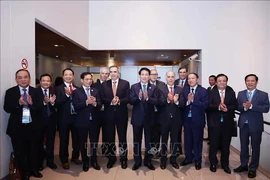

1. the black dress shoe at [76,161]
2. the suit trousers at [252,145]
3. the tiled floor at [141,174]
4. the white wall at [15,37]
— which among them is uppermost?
the white wall at [15,37]

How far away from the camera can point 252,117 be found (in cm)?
375

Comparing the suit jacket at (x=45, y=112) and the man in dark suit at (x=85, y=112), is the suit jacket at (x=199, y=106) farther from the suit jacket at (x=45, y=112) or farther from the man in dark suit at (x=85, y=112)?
the suit jacket at (x=45, y=112)

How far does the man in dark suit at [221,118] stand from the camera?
390 centimetres

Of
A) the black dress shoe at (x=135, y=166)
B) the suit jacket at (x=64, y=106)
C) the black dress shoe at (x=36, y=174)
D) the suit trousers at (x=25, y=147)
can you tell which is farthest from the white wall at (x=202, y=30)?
the black dress shoe at (x=36, y=174)

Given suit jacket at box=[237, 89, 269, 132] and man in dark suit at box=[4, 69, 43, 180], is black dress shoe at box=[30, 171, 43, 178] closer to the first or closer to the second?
man in dark suit at box=[4, 69, 43, 180]

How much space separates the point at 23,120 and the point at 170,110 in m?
2.37

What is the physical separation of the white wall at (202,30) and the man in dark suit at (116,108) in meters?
3.73

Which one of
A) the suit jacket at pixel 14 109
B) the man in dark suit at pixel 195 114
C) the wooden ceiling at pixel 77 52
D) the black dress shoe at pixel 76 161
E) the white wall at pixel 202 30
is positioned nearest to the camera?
the suit jacket at pixel 14 109

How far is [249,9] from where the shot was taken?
7.11 m

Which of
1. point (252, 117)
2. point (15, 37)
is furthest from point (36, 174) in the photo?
point (252, 117)

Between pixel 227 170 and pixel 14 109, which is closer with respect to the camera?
pixel 14 109

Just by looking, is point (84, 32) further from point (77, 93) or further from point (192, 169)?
point (192, 169)

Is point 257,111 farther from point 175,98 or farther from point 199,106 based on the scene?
→ point 175,98

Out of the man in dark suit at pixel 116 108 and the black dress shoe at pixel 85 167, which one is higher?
the man in dark suit at pixel 116 108
